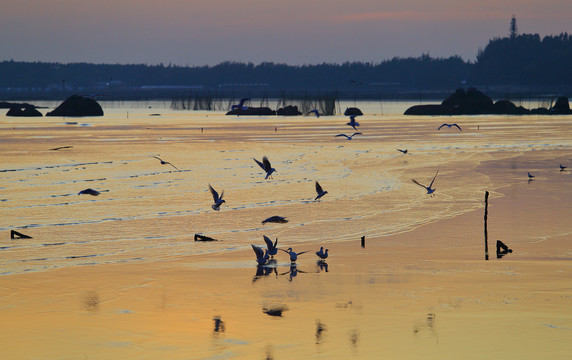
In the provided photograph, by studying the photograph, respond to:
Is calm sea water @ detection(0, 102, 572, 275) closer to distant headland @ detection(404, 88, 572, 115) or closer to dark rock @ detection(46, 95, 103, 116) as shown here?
dark rock @ detection(46, 95, 103, 116)

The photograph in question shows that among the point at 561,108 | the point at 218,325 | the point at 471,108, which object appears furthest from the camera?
the point at 471,108

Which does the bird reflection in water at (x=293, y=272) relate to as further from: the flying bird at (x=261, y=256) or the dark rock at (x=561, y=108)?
the dark rock at (x=561, y=108)

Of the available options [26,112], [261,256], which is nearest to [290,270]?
[261,256]

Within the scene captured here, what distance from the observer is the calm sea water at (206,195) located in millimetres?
20891

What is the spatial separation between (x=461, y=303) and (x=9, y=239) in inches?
461

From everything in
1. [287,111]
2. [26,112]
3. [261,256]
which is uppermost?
[261,256]

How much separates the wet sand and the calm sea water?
12 centimetres

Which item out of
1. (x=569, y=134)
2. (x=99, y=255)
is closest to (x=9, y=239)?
(x=99, y=255)

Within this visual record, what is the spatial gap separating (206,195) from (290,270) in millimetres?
13120

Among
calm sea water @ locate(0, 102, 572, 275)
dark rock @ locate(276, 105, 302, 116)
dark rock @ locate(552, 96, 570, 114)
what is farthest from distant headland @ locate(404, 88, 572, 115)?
calm sea water @ locate(0, 102, 572, 275)

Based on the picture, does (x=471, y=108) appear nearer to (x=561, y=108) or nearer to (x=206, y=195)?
(x=561, y=108)

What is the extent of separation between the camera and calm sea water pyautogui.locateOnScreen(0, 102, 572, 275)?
2089 centimetres

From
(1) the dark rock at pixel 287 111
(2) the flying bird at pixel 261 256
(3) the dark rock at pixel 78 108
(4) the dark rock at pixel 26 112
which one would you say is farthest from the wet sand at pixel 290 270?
(1) the dark rock at pixel 287 111

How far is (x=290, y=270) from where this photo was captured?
17703 mm
